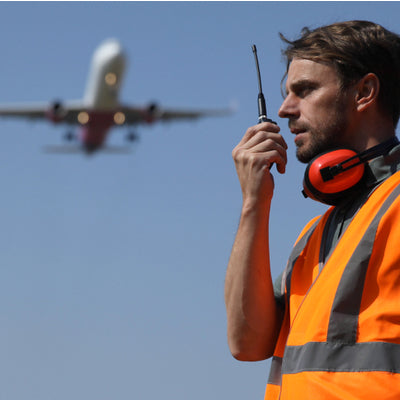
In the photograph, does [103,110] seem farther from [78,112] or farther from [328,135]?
[328,135]

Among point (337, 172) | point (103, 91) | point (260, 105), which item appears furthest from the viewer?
point (103, 91)

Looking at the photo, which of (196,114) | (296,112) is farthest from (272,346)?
(196,114)

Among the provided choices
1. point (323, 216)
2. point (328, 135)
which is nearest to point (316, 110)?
point (328, 135)

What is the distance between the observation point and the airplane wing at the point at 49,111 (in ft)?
131

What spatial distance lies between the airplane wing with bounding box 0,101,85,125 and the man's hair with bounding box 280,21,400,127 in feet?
126

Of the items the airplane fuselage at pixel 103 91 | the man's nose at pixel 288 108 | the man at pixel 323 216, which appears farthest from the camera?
the airplane fuselage at pixel 103 91

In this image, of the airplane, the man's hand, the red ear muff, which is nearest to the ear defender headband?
the red ear muff

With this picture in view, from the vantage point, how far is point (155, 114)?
134 feet

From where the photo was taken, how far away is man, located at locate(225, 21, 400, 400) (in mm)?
1991

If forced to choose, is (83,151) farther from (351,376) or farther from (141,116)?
(351,376)

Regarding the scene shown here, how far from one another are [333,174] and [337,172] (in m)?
0.01

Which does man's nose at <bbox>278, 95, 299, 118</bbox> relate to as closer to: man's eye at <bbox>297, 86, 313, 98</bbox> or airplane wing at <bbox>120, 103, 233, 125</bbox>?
man's eye at <bbox>297, 86, 313, 98</bbox>

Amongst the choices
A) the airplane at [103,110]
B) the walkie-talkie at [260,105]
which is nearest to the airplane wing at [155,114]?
the airplane at [103,110]

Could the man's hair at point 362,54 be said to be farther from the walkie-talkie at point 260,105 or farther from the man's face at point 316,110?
the walkie-talkie at point 260,105
